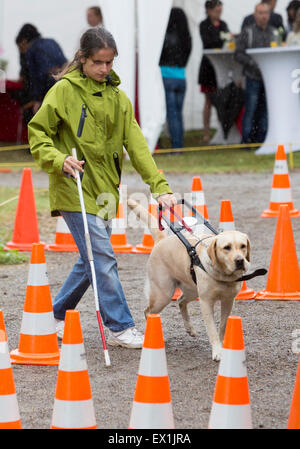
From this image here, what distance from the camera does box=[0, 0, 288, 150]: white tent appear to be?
47.5ft

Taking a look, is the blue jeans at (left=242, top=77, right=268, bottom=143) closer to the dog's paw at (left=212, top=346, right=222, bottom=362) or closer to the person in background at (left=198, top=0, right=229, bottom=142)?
the person in background at (left=198, top=0, right=229, bottom=142)

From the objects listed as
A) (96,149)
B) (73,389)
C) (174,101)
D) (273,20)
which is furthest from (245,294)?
(273,20)

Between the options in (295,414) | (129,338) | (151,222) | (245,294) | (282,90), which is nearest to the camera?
(295,414)

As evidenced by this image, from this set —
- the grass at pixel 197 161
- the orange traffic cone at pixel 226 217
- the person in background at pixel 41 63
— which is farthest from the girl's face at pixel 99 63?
the person in background at pixel 41 63

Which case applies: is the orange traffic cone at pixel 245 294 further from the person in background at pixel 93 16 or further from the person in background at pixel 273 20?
the person in background at pixel 273 20

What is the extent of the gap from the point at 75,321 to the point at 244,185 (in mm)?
9179

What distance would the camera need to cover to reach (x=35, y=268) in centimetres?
515

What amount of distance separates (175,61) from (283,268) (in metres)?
9.61

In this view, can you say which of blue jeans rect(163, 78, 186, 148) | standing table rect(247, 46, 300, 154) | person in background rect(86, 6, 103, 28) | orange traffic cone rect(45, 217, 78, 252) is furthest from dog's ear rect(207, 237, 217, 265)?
person in background rect(86, 6, 103, 28)

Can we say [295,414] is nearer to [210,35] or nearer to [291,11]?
[210,35]

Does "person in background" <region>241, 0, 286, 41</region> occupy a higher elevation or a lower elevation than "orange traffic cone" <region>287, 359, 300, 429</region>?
higher

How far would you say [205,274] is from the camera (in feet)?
16.8

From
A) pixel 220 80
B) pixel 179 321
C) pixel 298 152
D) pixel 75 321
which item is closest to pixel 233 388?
pixel 75 321

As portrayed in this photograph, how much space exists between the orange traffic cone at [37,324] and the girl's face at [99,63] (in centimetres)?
105
